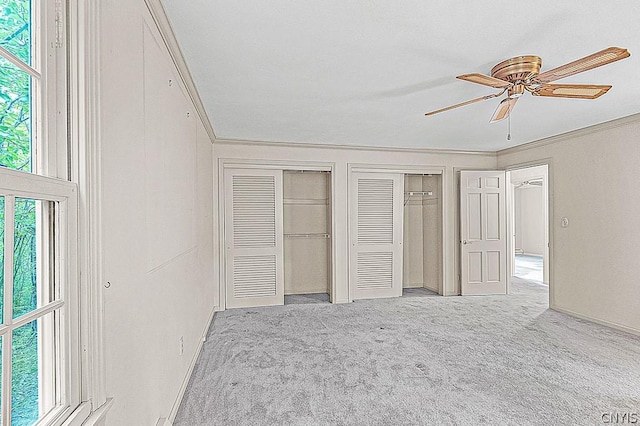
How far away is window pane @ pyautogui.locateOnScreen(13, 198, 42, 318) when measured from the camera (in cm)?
84

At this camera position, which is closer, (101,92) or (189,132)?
(101,92)

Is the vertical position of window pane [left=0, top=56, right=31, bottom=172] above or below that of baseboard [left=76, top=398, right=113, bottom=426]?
above

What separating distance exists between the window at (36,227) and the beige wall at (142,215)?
17 cm

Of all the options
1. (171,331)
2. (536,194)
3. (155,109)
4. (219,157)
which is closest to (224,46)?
(155,109)

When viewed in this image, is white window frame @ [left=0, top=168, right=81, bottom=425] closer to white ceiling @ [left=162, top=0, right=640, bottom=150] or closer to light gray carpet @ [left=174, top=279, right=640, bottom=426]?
white ceiling @ [left=162, top=0, right=640, bottom=150]

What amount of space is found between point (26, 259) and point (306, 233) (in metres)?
5.07

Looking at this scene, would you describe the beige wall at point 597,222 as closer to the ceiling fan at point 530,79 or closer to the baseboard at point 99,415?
the ceiling fan at point 530,79

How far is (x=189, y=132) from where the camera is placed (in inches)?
114

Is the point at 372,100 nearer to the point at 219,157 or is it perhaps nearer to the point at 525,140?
the point at 219,157

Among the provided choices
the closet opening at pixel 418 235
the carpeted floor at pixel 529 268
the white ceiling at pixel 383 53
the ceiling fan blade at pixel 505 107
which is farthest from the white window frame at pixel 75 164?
the carpeted floor at pixel 529 268

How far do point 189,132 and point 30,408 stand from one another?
2350 millimetres

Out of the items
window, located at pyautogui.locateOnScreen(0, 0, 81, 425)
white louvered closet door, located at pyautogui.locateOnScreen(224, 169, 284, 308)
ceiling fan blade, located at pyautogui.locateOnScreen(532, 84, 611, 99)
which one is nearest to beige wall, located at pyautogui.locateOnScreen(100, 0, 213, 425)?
window, located at pyautogui.locateOnScreen(0, 0, 81, 425)

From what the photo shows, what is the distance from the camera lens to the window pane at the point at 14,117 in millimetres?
803

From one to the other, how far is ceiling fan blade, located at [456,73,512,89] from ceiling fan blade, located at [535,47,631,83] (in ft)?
0.71
